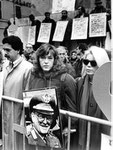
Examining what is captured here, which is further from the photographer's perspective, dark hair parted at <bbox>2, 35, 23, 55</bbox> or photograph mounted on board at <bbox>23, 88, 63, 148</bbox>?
dark hair parted at <bbox>2, 35, 23, 55</bbox>

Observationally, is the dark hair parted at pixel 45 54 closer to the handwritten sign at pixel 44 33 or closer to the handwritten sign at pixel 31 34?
the handwritten sign at pixel 44 33

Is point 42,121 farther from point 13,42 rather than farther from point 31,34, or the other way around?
point 31,34

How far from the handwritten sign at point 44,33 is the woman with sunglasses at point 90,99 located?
7.57ft

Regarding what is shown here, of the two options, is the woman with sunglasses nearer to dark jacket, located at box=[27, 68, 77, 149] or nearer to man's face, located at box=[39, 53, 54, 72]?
dark jacket, located at box=[27, 68, 77, 149]

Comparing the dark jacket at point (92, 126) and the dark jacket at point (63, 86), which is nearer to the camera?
the dark jacket at point (92, 126)

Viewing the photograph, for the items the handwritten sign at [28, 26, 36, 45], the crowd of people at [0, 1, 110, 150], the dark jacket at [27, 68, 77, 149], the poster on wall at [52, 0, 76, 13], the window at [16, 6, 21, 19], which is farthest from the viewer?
the window at [16, 6, 21, 19]

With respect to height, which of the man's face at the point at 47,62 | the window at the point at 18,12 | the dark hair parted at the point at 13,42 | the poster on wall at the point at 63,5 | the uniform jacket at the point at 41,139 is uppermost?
the window at the point at 18,12

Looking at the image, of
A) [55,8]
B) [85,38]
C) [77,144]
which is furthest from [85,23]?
[77,144]

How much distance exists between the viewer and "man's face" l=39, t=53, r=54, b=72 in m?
1.99

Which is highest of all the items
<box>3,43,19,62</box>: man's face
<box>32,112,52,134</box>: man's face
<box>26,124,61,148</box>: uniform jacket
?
<box>3,43,19,62</box>: man's face

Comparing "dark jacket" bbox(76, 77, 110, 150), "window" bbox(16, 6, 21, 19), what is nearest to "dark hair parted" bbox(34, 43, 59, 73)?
"dark jacket" bbox(76, 77, 110, 150)

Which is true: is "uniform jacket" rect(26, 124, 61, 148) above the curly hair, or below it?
below

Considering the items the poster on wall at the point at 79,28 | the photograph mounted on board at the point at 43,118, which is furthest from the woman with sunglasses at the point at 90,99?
the poster on wall at the point at 79,28

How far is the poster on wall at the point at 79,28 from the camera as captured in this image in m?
3.61
